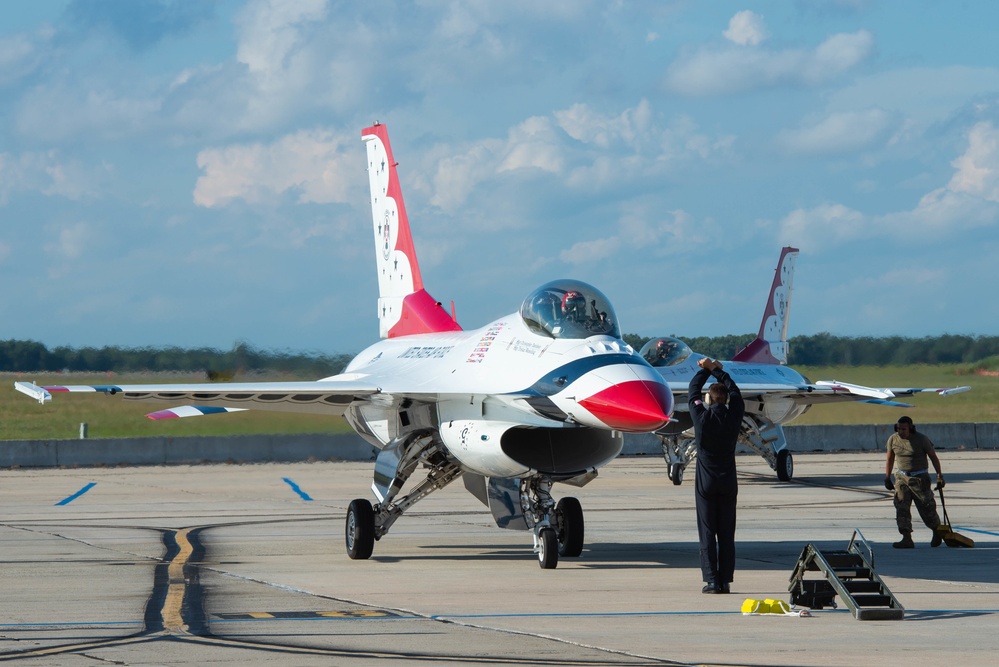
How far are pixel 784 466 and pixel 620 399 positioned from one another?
1567 cm

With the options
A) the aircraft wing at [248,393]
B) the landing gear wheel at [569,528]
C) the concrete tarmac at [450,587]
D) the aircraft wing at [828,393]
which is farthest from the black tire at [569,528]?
the aircraft wing at [828,393]

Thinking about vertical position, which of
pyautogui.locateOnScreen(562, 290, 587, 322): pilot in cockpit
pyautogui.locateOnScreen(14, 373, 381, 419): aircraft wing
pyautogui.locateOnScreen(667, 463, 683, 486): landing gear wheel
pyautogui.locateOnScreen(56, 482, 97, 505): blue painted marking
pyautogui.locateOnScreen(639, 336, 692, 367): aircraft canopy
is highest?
pyautogui.locateOnScreen(639, 336, 692, 367): aircraft canopy

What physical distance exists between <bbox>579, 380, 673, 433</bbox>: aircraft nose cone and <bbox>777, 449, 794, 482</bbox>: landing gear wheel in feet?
49.6

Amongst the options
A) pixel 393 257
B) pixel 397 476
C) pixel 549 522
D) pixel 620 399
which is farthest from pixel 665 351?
pixel 620 399

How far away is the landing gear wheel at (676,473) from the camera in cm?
2580

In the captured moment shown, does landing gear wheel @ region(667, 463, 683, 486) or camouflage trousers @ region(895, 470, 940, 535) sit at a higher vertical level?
landing gear wheel @ region(667, 463, 683, 486)

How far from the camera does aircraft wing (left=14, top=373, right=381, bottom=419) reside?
15406mm

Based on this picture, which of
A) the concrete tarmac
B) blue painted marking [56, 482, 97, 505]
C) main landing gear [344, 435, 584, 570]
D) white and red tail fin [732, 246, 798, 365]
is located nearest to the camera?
the concrete tarmac

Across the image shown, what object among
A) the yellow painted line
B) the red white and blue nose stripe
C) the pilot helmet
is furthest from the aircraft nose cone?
the yellow painted line

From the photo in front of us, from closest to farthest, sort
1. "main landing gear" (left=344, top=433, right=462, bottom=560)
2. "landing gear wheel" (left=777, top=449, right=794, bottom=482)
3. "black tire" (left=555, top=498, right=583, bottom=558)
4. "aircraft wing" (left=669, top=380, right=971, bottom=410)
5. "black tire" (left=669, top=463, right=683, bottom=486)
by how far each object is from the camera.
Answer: "black tire" (left=555, top=498, right=583, bottom=558) < "main landing gear" (left=344, top=433, right=462, bottom=560) < "aircraft wing" (left=669, top=380, right=971, bottom=410) < "black tire" (left=669, top=463, right=683, bottom=486) < "landing gear wheel" (left=777, top=449, right=794, bottom=482)

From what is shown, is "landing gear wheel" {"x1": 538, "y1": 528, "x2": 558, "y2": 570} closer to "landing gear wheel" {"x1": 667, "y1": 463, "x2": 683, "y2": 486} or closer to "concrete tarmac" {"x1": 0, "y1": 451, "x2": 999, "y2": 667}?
"concrete tarmac" {"x1": 0, "y1": 451, "x2": 999, "y2": 667}

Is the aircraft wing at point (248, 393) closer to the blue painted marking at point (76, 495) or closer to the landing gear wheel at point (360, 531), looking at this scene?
the landing gear wheel at point (360, 531)

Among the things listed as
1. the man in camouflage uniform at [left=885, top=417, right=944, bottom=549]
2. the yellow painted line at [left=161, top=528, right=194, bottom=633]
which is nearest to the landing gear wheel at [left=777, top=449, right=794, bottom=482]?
the man in camouflage uniform at [left=885, top=417, right=944, bottom=549]

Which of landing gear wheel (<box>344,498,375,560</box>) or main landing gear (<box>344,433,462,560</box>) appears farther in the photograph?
main landing gear (<box>344,433,462,560</box>)
